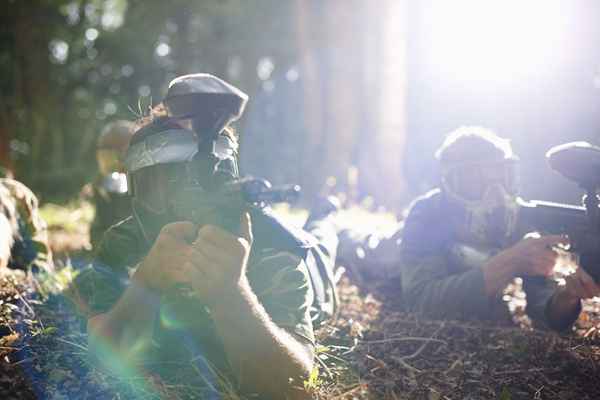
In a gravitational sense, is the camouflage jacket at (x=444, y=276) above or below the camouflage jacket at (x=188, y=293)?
below

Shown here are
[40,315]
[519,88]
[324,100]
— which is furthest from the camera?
[324,100]

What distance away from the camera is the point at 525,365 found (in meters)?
2.94

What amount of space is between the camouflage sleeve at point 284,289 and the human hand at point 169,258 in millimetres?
553

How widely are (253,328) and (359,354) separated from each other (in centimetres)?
109

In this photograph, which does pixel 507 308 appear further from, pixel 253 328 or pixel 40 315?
pixel 40 315

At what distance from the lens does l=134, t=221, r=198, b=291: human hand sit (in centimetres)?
207

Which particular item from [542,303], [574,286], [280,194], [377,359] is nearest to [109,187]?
[377,359]

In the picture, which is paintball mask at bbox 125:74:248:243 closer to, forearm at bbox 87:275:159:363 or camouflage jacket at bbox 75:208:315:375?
forearm at bbox 87:275:159:363

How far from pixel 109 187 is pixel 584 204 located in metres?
3.98

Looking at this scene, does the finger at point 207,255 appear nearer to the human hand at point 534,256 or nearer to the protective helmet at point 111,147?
the human hand at point 534,256

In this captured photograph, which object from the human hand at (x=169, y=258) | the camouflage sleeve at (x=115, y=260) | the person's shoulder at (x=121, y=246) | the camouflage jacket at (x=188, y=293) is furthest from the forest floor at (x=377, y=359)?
the human hand at (x=169, y=258)

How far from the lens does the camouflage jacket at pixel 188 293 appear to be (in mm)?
2617

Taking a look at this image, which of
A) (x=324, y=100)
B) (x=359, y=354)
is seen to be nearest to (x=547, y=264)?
(x=359, y=354)

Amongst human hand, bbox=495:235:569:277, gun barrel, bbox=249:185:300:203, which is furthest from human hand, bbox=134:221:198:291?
human hand, bbox=495:235:569:277
